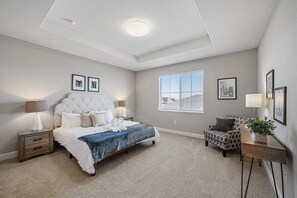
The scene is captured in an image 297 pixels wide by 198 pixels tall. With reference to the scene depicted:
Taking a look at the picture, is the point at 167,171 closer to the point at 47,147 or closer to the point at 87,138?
the point at 87,138

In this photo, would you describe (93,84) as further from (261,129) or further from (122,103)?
(261,129)

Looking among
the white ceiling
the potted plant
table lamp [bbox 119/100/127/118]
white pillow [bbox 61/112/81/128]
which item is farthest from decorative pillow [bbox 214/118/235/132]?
white pillow [bbox 61/112/81/128]

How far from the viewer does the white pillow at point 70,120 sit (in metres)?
3.40

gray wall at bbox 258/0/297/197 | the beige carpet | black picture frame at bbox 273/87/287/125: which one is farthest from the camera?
the beige carpet

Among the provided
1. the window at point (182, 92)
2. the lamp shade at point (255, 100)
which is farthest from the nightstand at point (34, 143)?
the lamp shade at point (255, 100)

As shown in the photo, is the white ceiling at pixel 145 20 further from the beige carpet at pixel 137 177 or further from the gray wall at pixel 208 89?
the beige carpet at pixel 137 177

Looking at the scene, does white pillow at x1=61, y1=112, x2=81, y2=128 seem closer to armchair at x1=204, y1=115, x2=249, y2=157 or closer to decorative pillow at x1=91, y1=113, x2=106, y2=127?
decorative pillow at x1=91, y1=113, x2=106, y2=127

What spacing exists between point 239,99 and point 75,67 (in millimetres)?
4916

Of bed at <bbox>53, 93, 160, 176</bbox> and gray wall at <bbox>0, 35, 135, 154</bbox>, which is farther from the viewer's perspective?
gray wall at <bbox>0, 35, 135, 154</bbox>

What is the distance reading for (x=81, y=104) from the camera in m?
4.05

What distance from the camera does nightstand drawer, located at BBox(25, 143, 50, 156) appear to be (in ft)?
9.16

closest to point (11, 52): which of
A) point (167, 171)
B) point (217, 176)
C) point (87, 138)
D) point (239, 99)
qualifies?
point (87, 138)

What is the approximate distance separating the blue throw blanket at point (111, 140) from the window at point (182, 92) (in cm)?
201

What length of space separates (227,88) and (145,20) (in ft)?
9.74
